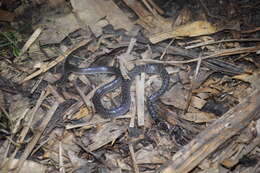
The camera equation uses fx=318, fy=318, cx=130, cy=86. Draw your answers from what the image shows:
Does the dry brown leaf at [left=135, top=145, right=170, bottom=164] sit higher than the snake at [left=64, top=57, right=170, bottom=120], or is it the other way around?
the snake at [left=64, top=57, right=170, bottom=120]

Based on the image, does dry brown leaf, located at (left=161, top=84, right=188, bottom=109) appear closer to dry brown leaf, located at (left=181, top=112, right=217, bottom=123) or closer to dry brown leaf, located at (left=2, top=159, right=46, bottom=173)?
dry brown leaf, located at (left=181, top=112, right=217, bottom=123)

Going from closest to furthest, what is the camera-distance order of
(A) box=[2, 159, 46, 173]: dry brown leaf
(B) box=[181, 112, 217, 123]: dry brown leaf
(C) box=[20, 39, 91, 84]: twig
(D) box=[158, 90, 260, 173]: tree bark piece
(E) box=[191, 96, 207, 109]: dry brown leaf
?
(D) box=[158, 90, 260, 173]: tree bark piece < (A) box=[2, 159, 46, 173]: dry brown leaf < (B) box=[181, 112, 217, 123]: dry brown leaf < (E) box=[191, 96, 207, 109]: dry brown leaf < (C) box=[20, 39, 91, 84]: twig

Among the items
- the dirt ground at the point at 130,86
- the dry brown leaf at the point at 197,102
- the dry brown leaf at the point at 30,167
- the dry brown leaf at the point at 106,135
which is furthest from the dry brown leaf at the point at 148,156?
the dry brown leaf at the point at 30,167

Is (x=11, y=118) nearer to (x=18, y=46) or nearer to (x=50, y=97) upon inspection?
(x=50, y=97)

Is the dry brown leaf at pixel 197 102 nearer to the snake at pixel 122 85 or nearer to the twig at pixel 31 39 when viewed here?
the snake at pixel 122 85

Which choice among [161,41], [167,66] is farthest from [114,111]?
[161,41]

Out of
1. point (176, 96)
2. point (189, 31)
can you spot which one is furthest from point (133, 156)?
point (189, 31)

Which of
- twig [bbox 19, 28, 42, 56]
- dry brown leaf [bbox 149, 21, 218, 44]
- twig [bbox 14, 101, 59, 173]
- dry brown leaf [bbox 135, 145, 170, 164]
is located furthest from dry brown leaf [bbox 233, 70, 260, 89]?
twig [bbox 19, 28, 42, 56]

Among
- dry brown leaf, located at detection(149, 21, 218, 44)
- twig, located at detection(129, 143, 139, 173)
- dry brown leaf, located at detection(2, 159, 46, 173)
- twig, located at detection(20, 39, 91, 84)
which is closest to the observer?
twig, located at detection(129, 143, 139, 173)
